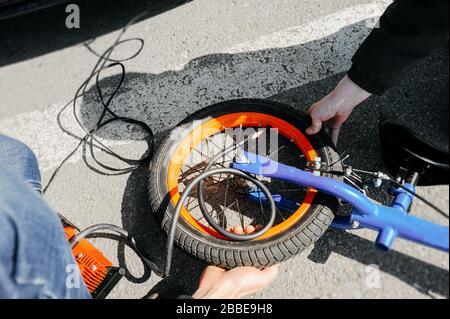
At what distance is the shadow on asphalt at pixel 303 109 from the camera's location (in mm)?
1715

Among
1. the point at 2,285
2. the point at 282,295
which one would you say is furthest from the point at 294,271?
the point at 2,285

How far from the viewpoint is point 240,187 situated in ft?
6.00

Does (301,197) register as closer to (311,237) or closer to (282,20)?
(311,237)

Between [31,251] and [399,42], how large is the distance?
1222 millimetres

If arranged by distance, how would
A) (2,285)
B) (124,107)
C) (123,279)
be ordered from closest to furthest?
(2,285) → (123,279) → (124,107)

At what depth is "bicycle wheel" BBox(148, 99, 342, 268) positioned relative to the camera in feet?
5.08

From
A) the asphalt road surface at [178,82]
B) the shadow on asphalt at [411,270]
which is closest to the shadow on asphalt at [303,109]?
the asphalt road surface at [178,82]

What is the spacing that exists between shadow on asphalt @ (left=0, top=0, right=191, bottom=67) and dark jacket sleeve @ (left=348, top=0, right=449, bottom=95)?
1349mm

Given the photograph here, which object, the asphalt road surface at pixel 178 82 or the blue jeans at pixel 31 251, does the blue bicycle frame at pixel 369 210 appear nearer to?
the asphalt road surface at pixel 178 82

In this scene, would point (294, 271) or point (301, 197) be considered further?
point (301, 197)

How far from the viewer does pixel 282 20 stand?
227 cm

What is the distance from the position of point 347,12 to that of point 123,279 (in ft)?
5.81

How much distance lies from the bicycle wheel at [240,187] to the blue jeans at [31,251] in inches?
19.8
